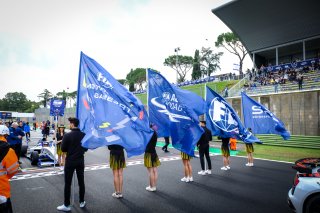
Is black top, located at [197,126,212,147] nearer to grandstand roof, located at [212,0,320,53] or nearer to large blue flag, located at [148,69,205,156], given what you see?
large blue flag, located at [148,69,205,156]

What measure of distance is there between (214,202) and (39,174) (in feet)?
22.1

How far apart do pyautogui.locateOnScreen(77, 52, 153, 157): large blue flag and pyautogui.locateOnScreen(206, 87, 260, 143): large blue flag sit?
3.32 m

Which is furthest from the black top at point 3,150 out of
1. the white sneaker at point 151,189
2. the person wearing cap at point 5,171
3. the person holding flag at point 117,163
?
the white sneaker at point 151,189

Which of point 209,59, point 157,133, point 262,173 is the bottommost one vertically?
point 262,173

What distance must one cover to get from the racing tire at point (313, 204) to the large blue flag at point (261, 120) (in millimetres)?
6995

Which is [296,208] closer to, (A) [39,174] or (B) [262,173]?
(B) [262,173]

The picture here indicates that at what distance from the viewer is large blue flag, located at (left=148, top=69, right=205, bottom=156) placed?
700 centimetres

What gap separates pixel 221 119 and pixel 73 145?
549 centimetres

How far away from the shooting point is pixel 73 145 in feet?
18.6

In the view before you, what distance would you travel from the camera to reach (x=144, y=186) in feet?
25.2

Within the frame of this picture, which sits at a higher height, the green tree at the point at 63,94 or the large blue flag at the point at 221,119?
the green tree at the point at 63,94

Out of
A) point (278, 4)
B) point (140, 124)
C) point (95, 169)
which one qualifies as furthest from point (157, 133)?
point (278, 4)

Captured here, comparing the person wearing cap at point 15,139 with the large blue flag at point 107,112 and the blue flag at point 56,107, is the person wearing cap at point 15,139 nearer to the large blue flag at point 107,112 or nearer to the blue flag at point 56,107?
the blue flag at point 56,107

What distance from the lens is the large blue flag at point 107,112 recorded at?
5.73m
